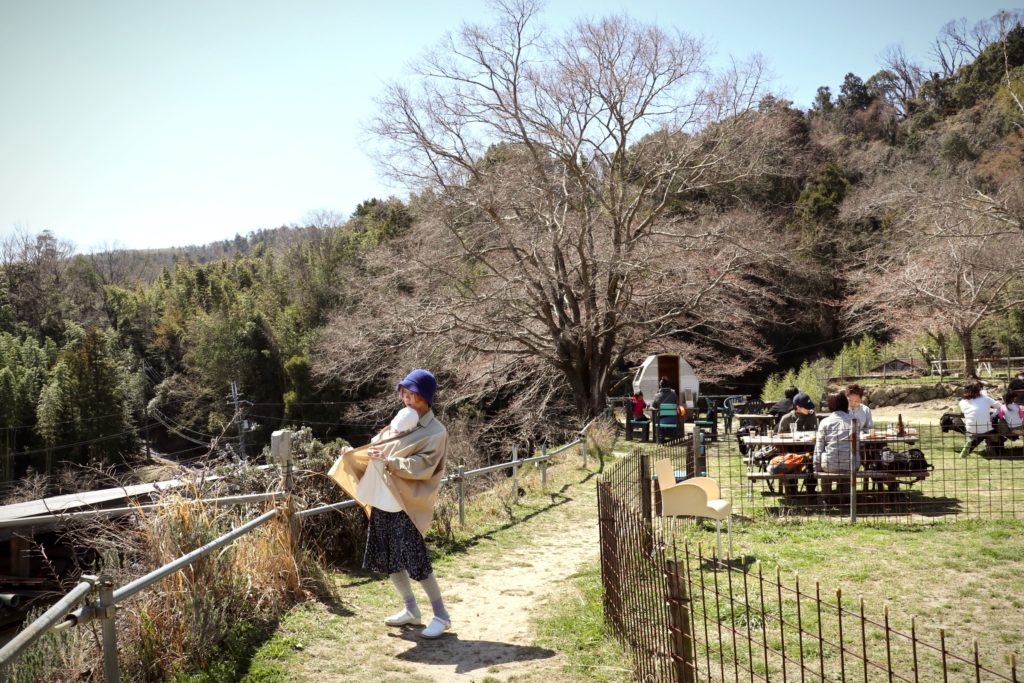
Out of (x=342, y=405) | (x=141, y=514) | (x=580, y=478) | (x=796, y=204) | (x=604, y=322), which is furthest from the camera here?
(x=342, y=405)

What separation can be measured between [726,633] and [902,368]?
27686 mm

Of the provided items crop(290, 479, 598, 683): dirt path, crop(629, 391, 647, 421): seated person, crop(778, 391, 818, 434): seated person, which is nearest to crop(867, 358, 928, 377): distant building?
crop(629, 391, 647, 421): seated person

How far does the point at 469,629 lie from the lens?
582 centimetres

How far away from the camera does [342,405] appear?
134ft

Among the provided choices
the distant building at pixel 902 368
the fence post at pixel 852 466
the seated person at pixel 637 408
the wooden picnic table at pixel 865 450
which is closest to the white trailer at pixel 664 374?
the seated person at pixel 637 408

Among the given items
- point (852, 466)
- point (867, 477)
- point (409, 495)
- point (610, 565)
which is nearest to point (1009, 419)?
point (867, 477)

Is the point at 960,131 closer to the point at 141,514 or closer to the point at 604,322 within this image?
the point at 604,322

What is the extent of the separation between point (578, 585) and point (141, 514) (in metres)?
3.46

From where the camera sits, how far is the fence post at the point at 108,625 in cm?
384

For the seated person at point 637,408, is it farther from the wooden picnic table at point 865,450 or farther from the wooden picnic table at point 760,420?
the wooden picnic table at point 865,450

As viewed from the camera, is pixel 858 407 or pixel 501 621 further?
pixel 858 407

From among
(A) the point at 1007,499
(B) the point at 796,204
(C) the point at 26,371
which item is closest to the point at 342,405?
(C) the point at 26,371

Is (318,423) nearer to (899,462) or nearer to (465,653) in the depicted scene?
(899,462)

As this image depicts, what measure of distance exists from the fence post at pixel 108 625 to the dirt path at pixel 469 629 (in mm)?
1139
